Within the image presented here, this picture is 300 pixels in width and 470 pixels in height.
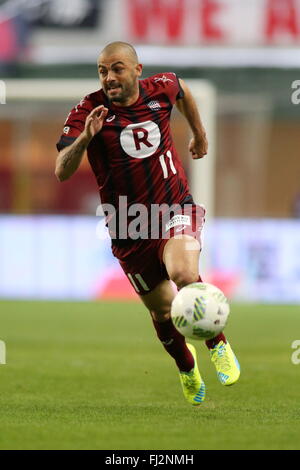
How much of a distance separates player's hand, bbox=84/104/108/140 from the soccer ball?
1.16m

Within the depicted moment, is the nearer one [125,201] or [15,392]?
[125,201]

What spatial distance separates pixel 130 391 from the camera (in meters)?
8.19

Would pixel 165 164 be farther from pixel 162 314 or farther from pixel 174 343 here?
pixel 174 343

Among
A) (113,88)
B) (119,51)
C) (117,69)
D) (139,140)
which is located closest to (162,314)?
(139,140)

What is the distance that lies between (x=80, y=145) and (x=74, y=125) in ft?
1.37

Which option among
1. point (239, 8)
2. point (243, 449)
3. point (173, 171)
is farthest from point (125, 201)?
point (239, 8)

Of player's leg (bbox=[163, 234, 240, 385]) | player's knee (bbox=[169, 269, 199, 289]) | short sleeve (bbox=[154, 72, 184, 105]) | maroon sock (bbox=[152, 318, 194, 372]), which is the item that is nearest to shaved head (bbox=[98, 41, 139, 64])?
short sleeve (bbox=[154, 72, 184, 105])

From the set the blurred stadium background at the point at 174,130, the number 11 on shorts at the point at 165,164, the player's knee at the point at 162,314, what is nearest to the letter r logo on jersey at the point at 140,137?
the number 11 on shorts at the point at 165,164

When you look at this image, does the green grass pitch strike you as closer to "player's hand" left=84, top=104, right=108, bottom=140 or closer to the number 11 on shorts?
the number 11 on shorts

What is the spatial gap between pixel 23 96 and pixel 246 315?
5776 mm

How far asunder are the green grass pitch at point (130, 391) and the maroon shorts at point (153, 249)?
2.97 feet
